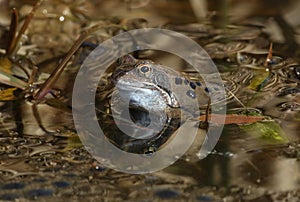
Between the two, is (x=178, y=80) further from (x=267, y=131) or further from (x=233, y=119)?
(x=267, y=131)

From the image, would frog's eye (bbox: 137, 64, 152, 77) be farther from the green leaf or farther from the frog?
the green leaf

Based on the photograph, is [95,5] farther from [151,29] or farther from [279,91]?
[279,91]

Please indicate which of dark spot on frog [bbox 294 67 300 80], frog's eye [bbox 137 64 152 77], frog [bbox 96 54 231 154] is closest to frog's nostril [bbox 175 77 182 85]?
frog [bbox 96 54 231 154]

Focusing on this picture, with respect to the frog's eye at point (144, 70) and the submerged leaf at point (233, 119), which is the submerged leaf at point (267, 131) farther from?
the frog's eye at point (144, 70)

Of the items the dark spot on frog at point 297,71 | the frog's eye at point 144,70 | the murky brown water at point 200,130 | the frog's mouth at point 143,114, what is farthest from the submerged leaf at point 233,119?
the dark spot on frog at point 297,71

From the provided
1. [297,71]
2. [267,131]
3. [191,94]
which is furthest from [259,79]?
[267,131]

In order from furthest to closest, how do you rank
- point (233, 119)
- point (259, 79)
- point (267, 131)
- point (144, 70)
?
point (259, 79) < point (144, 70) < point (233, 119) < point (267, 131)

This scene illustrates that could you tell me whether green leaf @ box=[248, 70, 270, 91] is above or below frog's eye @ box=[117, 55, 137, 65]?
below
